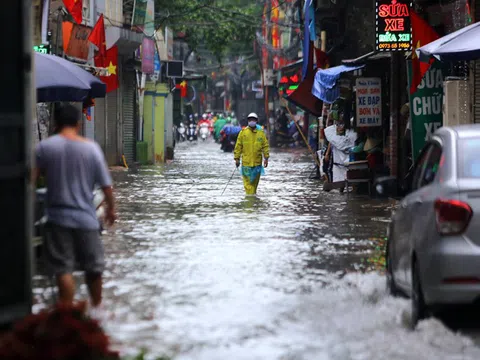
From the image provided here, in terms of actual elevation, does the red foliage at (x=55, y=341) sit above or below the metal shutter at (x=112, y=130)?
below

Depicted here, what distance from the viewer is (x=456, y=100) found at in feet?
58.2

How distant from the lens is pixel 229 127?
170 ft

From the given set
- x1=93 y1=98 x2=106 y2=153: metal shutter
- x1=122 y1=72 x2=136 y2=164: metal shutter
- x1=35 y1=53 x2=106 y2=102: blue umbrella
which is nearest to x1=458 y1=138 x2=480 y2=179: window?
x1=35 y1=53 x2=106 y2=102: blue umbrella

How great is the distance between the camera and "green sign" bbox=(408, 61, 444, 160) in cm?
1878

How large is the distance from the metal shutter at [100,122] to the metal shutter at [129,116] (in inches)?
94.2

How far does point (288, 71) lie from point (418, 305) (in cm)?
3536

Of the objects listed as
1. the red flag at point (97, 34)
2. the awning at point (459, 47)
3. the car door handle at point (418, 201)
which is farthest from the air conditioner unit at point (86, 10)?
the car door handle at point (418, 201)

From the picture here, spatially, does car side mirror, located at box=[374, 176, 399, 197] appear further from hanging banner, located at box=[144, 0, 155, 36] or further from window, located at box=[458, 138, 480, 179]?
hanging banner, located at box=[144, 0, 155, 36]

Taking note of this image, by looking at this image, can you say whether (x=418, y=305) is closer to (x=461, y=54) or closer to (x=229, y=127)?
(x=461, y=54)

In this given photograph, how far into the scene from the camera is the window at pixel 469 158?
805 cm

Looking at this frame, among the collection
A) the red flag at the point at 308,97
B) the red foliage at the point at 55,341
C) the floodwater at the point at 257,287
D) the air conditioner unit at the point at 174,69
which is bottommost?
the floodwater at the point at 257,287

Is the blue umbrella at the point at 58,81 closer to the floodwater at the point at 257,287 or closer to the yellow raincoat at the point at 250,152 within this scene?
the floodwater at the point at 257,287

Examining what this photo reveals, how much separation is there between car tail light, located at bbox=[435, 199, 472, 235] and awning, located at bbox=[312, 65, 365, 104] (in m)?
15.2

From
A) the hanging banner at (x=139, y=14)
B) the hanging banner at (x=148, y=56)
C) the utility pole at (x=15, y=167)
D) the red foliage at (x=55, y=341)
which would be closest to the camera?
the red foliage at (x=55, y=341)
